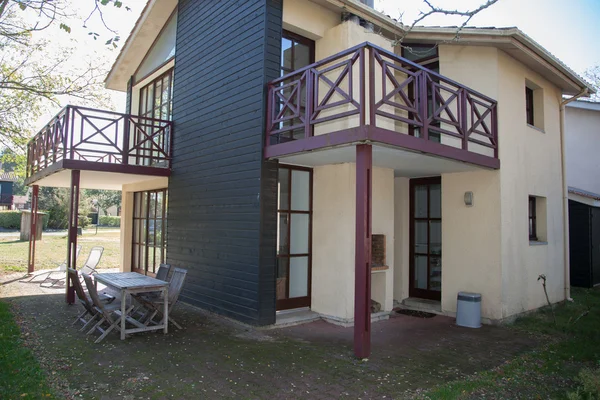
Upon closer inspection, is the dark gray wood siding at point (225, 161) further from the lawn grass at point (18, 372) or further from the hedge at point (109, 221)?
the hedge at point (109, 221)

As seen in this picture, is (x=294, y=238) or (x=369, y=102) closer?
(x=369, y=102)

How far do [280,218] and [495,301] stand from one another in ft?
12.6

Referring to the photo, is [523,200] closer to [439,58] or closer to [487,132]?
[487,132]

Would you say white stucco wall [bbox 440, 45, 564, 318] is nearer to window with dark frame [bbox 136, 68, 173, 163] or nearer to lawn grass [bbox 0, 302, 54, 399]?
window with dark frame [bbox 136, 68, 173, 163]

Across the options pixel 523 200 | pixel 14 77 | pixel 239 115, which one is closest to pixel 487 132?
pixel 523 200

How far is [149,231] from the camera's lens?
10656 millimetres

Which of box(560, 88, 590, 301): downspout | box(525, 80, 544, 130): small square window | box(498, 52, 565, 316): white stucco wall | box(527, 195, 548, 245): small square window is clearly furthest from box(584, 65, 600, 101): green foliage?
box(527, 195, 548, 245): small square window

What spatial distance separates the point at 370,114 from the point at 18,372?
15.3 ft

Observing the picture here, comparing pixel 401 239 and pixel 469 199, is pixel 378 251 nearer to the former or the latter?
pixel 401 239

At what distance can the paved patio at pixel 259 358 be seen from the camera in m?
4.12

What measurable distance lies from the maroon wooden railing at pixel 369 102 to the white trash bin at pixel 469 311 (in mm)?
2461

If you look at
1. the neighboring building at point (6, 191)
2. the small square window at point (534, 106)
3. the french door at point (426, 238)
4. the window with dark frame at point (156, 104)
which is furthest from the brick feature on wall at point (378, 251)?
the neighboring building at point (6, 191)

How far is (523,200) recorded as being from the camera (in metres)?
7.97

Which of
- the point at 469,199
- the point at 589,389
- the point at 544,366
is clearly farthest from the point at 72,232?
the point at 589,389
